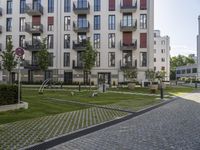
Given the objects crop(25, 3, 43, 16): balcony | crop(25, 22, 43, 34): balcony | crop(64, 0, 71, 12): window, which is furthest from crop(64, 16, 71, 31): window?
crop(25, 3, 43, 16): balcony

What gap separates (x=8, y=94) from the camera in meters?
12.5

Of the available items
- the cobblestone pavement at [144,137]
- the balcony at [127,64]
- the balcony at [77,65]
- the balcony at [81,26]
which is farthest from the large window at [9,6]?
the cobblestone pavement at [144,137]

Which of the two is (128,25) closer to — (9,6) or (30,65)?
(30,65)

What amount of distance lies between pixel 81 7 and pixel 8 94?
34485 millimetres

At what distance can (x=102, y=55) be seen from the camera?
44.4 m

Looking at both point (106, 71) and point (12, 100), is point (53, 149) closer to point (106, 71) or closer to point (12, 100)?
point (12, 100)

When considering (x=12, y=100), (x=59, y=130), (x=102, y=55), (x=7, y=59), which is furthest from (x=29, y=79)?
(x=59, y=130)

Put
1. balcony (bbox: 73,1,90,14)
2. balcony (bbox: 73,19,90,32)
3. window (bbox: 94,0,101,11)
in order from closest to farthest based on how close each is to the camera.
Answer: balcony (bbox: 73,19,90,32) < balcony (bbox: 73,1,90,14) < window (bbox: 94,0,101,11)

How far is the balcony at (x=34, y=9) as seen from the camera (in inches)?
1770

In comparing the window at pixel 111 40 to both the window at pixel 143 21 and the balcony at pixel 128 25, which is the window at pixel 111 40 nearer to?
the balcony at pixel 128 25

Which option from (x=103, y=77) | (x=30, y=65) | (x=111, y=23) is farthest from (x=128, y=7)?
(x=30, y=65)

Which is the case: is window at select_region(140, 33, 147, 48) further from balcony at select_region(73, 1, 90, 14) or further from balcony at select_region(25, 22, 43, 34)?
balcony at select_region(25, 22, 43, 34)

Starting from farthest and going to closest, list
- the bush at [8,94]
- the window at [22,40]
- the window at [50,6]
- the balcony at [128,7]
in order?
the window at [22,40]
the window at [50,6]
the balcony at [128,7]
the bush at [8,94]

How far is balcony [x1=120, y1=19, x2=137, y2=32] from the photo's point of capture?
43.1 m
